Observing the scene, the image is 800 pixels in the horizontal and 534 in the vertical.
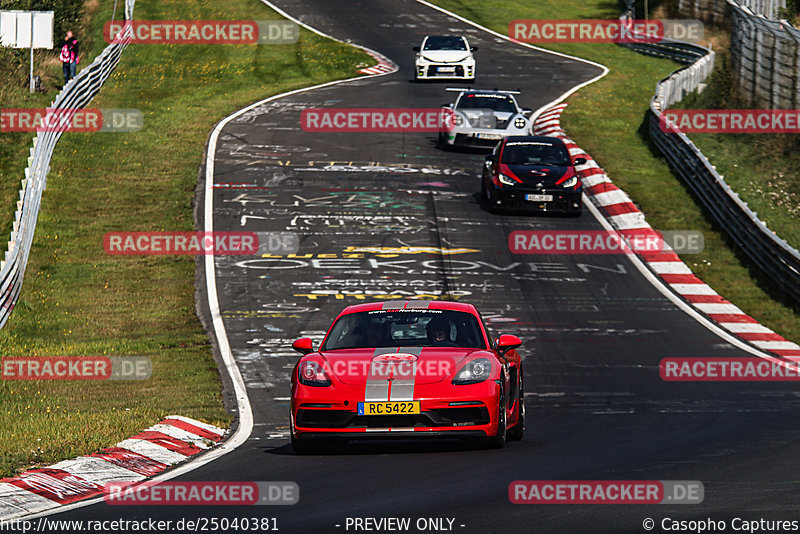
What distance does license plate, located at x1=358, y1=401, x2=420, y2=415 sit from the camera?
10.2m

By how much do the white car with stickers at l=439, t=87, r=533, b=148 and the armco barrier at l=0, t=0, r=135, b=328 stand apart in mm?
9809

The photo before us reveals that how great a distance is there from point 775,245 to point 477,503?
49.1 feet

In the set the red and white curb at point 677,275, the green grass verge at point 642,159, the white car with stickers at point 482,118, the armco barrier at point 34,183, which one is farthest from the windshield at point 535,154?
the armco barrier at point 34,183

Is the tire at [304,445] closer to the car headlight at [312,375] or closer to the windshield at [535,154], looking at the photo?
the car headlight at [312,375]

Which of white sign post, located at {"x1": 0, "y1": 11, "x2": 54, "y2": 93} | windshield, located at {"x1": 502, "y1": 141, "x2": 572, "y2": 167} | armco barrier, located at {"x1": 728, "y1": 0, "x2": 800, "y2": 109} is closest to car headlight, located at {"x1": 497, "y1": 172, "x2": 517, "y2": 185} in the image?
windshield, located at {"x1": 502, "y1": 141, "x2": 572, "y2": 167}

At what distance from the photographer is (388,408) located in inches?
401

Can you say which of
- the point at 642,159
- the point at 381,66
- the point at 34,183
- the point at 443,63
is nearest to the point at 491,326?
the point at 34,183

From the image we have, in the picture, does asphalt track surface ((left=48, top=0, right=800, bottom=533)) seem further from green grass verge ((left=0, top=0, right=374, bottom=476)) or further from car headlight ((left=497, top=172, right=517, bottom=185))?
green grass verge ((left=0, top=0, right=374, bottom=476))

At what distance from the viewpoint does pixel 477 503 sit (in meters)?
8.16

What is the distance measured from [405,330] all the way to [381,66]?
3557 centimetres

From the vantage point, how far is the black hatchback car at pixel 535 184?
2642 cm

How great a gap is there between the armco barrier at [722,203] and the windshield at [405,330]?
10839 mm

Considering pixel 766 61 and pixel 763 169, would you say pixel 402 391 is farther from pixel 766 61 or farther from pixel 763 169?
pixel 766 61

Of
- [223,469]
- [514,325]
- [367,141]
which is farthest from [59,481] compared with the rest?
[367,141]
